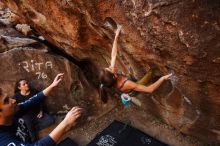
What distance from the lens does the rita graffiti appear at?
21.7 feet

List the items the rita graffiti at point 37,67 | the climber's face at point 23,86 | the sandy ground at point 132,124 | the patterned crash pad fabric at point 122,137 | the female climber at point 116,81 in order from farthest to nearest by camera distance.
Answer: the rita graffiti at point 37,67 < the climber's face at point 23,86 < the sandy ground at point 132,124 < the patterned crash pad fabric at point 122,137 < the female climber at point 116,81

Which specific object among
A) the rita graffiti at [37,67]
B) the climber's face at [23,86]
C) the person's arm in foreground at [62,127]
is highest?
the person's arm in foreground at [62,127]

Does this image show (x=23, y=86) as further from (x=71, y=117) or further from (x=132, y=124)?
(x=71, y=117)

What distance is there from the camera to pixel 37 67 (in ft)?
21.9

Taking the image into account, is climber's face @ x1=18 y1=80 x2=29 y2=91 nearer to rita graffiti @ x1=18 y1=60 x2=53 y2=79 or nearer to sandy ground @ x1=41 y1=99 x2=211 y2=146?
rita graffiti @ x1=18 y1=60 x2=53 y2=79

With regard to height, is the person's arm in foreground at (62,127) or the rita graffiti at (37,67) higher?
the person's arm in foreground at (62,127)

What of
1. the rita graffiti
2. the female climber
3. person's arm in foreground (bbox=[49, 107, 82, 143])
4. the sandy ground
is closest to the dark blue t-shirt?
person's arm in foreground (bbox=[49, 107, 82, 143])

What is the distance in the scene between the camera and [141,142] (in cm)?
607

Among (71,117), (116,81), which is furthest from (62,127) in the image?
(116,81)

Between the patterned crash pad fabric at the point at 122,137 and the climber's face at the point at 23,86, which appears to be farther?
the climber's face at the point at 23,86

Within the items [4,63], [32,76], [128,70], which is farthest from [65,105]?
[128,70]

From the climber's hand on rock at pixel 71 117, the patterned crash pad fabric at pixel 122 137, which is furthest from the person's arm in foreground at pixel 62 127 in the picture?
the patterned crash pad fabric at pixel 122 137

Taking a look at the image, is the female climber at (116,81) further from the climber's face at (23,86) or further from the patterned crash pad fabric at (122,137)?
the climber's face at (23,86)

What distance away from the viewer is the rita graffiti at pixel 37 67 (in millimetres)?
6617
